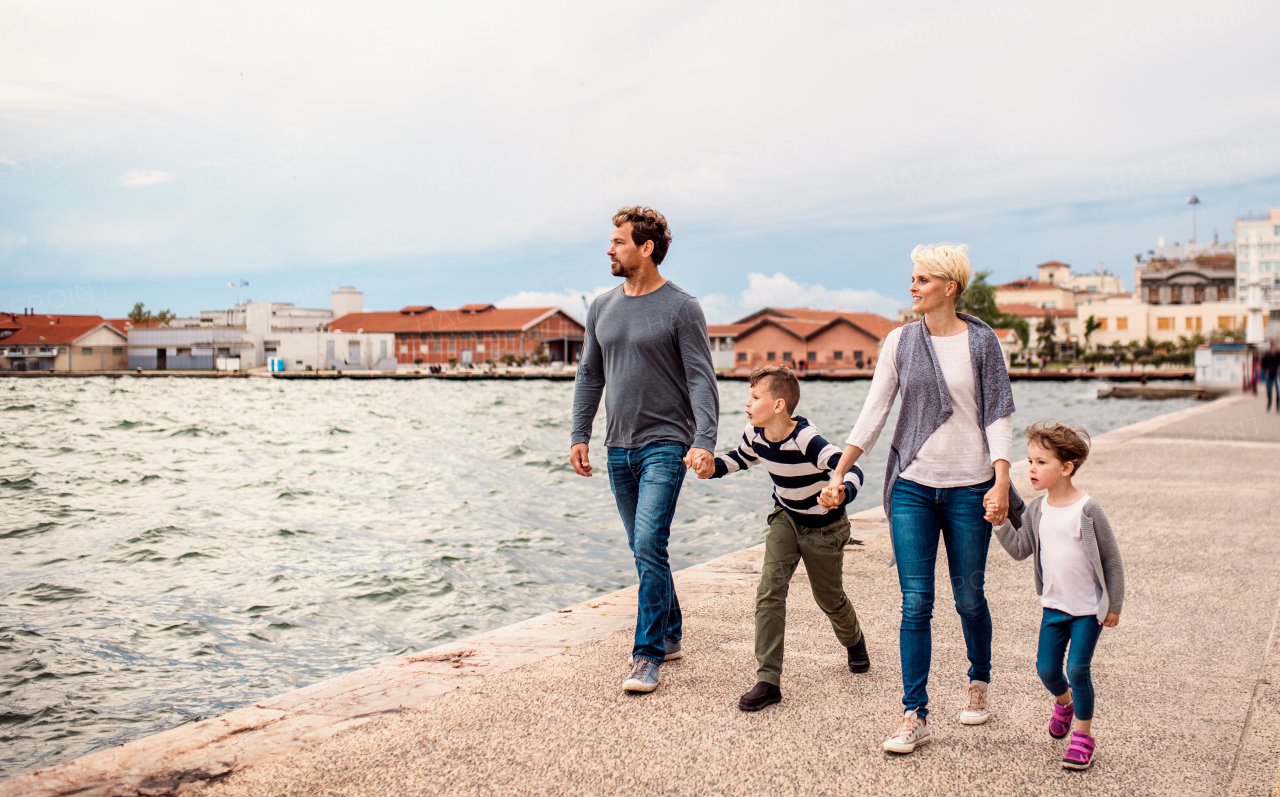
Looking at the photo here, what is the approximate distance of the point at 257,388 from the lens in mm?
69625

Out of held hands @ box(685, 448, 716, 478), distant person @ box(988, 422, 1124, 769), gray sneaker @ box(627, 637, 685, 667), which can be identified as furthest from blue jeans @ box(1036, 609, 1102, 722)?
gray sneaker @ box(627, 637, 685, 667)

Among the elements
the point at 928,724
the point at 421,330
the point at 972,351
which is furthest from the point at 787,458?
the point at 421,330

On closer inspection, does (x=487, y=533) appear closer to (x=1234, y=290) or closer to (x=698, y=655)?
(x=698, y=655)

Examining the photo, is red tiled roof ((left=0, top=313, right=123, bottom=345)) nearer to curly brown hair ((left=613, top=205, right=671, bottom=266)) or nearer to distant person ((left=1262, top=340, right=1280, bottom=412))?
distant person ((left=1262, top=340, right=1280, bottom=412))

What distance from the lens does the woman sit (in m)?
3.40

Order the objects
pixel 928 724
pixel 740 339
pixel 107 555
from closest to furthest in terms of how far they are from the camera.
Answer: pixel 928 724, pixel 107 555, pixel 740 339

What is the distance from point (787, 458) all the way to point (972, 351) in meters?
0.90

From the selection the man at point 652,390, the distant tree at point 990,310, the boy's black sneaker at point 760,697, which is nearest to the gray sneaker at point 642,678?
the man at point 652,390

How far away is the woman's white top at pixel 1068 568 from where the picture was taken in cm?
322

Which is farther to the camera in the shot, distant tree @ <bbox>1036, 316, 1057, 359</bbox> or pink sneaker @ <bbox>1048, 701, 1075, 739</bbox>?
distant tree @ <bbox>1036, 316, 1057, 359</bbox>

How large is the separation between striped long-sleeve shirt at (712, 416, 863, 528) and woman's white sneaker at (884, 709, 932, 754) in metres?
0.90

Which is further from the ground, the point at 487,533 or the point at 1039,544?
the point at 1039,544

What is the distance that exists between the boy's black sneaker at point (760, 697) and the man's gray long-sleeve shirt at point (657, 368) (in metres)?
1.10

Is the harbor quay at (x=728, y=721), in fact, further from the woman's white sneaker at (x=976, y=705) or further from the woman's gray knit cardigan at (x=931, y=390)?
the woman's gray knit cardigan at (x=931, y=390)
